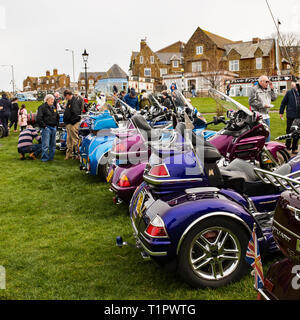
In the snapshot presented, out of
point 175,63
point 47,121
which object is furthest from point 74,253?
point 175,63

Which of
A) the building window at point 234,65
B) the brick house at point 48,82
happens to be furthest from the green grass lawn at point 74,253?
the brick house at point 48,82

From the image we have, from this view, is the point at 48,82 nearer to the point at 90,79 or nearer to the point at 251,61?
the point at 90,79

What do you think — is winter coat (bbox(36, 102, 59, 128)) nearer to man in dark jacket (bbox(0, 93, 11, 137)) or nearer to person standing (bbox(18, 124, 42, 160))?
person standing (bbox(18, 124, 42, 160))

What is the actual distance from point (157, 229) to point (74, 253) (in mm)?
1771

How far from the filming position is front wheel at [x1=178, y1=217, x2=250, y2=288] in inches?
144

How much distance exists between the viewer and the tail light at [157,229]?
3.59 metres

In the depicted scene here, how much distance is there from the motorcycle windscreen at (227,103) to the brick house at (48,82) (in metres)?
114

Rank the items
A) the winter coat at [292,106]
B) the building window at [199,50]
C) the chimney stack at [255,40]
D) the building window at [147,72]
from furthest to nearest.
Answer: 1. the building window at [147,72]
2. the building window at [199,50]
3. the chimney stack at [255,40]
4. the winter coat at [292,106]

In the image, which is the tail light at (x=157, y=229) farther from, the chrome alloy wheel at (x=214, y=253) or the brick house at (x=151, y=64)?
the brick house at (x=151, y=64)

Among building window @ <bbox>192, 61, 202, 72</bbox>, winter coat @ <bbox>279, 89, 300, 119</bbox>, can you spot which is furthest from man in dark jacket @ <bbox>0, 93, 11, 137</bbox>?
building window @ <bbox>192, 61, 202, 72</bbox>

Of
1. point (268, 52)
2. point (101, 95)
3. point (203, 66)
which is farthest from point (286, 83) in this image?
point (101, 95)

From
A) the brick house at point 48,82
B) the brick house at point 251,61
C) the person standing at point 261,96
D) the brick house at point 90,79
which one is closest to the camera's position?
the person standing at point 261,96
